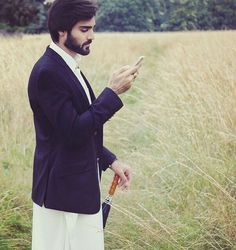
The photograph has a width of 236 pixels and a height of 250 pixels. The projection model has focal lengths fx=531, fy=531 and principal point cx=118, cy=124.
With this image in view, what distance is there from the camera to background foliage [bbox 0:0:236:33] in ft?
68.4

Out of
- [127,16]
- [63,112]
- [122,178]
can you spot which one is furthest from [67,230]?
[127,16]

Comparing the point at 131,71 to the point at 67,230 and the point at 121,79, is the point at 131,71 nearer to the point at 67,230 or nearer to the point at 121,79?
the point at 121,79

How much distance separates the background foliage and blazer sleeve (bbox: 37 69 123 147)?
4.64 feet

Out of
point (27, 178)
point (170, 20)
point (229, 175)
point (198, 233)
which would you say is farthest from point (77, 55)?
point (170, 20)

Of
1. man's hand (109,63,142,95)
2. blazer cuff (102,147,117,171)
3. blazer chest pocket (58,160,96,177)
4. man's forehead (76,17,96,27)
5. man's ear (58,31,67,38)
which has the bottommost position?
blazer cuff (102,147,117,171)

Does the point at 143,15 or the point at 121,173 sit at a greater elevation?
the point at 121,173

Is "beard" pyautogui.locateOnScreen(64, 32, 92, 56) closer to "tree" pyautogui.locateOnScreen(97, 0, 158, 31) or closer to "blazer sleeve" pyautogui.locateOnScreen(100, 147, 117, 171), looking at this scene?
"blazer sleeve" pyautogui.locateOnScreen(100, 147, 117, 171)

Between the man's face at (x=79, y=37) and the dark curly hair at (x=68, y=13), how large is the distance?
16 millimetres

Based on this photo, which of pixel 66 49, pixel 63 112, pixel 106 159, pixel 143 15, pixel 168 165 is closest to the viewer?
pixel 63 112

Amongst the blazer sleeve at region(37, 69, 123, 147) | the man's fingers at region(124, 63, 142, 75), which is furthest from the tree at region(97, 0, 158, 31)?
the blazer sleeve at region(37, 69, 123, 147)

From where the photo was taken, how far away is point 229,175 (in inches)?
123

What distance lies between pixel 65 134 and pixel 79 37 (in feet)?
1.12

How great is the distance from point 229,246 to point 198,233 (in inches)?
7.3

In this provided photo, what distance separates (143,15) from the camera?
44438 millimetres
